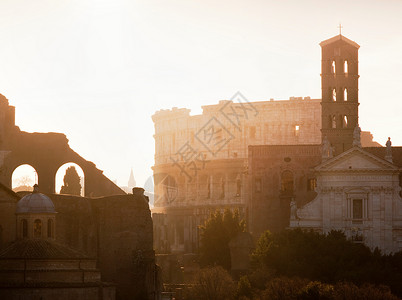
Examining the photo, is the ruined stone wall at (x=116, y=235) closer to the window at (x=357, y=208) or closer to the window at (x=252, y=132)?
the window at (x=357, y=208)

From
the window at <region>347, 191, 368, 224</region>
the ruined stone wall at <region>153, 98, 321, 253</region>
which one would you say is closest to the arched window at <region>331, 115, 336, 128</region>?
the window at <region>347, 191, 368, 224</region>

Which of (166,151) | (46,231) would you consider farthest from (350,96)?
(166,151)

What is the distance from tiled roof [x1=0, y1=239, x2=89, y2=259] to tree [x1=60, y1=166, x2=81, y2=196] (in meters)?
27.9

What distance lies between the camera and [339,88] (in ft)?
262

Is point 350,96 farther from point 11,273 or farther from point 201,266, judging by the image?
point 11,273

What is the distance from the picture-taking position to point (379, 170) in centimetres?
7469

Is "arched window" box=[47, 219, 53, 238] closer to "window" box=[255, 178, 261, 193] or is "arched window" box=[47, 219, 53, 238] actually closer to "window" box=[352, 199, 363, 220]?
"window" box=[352, 199, 363, 220]

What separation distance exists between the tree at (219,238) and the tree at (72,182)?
10.3m

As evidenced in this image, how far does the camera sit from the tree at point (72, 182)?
83875 millimetres

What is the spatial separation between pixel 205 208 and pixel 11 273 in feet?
181

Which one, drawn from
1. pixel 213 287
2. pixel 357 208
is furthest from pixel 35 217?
pixel 357 208

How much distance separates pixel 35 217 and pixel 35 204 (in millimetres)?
606

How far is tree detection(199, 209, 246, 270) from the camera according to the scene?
74.5 metres

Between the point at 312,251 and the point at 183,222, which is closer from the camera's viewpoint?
the point at 312,251
